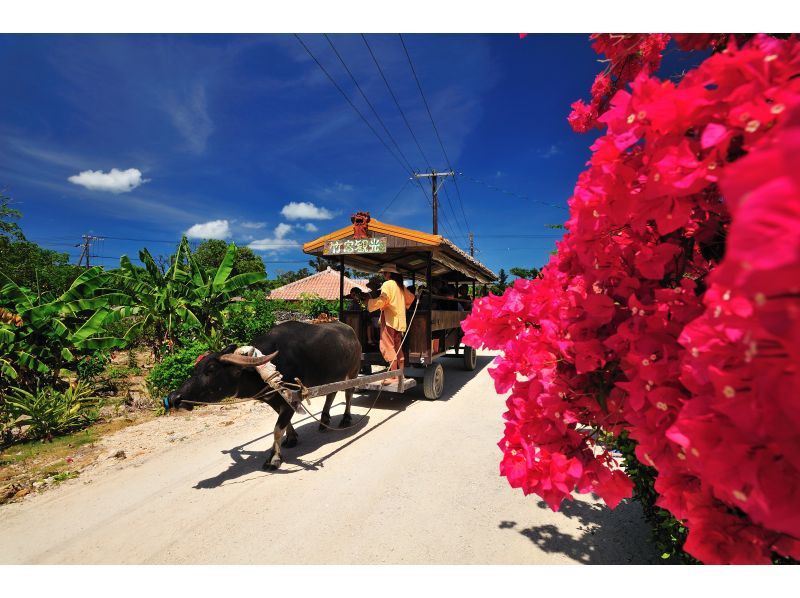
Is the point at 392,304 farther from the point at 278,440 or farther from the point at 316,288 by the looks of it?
the point at 316,288

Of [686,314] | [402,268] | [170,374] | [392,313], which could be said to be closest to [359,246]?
[392,313]

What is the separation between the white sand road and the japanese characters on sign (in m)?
2.73

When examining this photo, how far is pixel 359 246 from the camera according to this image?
5.59 meters

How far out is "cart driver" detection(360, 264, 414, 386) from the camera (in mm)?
5500

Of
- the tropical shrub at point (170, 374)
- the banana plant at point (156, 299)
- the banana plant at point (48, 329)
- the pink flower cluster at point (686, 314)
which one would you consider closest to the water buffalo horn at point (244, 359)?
the pink flower cluster at point (686, 314)

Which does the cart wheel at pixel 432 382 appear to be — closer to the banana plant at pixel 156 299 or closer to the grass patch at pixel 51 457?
the grass patch at pixel 51 457

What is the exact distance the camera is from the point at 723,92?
28.6 inches

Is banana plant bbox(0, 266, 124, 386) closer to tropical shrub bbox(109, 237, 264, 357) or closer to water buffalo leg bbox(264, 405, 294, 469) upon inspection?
tropical shrub bbox(109, 237, 264, 357)

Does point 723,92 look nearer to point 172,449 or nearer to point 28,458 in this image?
point 172,449

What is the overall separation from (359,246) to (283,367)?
2351mm

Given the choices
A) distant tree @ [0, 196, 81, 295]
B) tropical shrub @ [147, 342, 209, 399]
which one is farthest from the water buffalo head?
distant tree @ [0, 196, 81, 295]

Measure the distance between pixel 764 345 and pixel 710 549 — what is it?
56 centimetres

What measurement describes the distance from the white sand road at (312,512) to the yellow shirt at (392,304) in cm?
179

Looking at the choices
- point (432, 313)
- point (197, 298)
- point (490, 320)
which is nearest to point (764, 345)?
point (490, 320)
